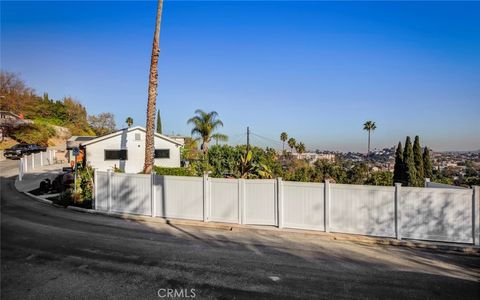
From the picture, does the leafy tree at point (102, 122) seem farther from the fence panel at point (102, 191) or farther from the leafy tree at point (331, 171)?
the fence panel at point (102, 191)

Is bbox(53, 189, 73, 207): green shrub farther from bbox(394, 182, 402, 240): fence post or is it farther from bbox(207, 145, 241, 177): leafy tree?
bbox(394, 182, 402, 240): fence post

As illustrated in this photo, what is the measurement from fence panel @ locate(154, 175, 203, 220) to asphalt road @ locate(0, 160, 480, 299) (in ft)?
3.59

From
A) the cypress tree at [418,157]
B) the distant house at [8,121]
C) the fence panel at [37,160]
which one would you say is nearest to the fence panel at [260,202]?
the fence panel at [37,160]

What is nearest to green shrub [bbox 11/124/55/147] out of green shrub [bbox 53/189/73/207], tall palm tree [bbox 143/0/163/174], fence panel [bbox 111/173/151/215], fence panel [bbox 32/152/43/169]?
fence panel [bbox 32/152/43/169]

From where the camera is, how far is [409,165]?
43.8 m

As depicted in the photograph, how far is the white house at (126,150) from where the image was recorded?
2862 cm

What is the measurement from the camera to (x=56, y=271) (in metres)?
6.56

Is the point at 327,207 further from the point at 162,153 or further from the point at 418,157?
the point at 418,157

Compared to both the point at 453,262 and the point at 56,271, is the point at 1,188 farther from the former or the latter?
the point at 453,262

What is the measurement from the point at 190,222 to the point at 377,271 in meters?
6.65

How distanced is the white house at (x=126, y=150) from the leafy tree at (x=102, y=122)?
1925 inches

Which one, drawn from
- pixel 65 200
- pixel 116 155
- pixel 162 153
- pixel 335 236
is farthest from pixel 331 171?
pixel 65 200

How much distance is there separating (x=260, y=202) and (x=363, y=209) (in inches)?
134

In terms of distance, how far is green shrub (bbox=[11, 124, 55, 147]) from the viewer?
1796 inches
